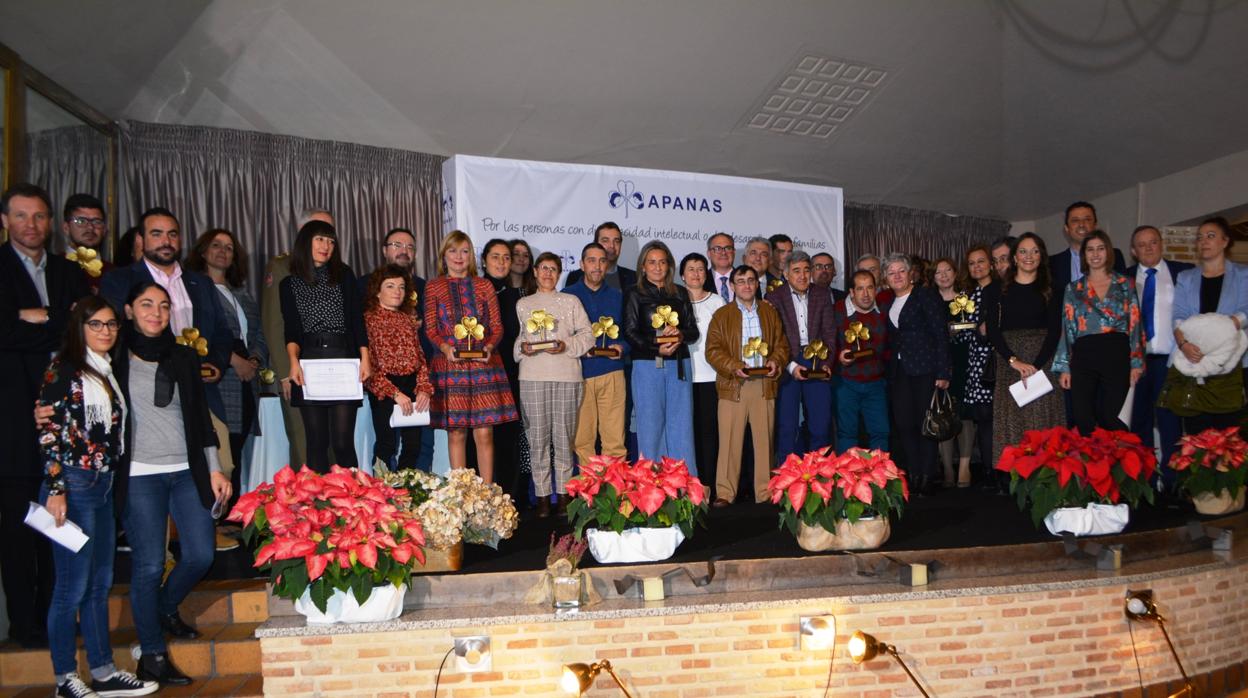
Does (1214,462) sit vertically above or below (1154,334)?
below

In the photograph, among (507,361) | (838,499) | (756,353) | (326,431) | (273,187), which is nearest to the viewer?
(838,499)

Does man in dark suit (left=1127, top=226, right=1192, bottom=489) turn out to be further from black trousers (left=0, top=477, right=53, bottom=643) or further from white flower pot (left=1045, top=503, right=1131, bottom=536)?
black trousers (left=0, top=477, right=53, bottom=643)

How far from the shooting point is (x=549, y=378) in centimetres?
496

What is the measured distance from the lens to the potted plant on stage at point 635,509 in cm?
387

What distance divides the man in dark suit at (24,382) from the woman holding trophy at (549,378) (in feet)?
7.19

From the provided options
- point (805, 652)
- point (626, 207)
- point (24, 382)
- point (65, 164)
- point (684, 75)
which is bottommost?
point (805, 652)

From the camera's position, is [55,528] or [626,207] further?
[626,207]

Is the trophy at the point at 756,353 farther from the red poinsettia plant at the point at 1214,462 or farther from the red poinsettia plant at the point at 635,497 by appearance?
the red poinsettia plant at the point at 1214,462

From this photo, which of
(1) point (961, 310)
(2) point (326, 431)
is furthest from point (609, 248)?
(1) point (961, 310)

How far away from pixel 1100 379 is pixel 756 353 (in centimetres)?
193

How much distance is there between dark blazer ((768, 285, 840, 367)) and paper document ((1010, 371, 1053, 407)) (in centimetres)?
107

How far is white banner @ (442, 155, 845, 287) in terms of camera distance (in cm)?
615

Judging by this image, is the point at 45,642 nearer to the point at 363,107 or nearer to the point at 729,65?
the point at 363,107

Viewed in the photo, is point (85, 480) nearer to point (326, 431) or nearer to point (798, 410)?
point (326, 431)
